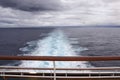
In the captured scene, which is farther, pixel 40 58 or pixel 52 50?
pixel 52 50

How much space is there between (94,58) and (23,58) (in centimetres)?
59

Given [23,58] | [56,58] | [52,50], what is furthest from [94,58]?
[52,50]

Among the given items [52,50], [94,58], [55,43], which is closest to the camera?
[94,58]

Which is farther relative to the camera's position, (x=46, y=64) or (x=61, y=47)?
(x=61, y=47)

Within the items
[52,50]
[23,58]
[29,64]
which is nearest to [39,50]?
[52,50]

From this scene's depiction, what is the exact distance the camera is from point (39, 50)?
67.9 ft

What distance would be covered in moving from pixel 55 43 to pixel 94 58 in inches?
794

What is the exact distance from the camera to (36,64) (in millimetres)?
15258

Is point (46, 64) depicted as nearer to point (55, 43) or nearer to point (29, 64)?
point (29, 64)

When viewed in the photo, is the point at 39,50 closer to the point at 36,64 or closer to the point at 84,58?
the point at 36,64

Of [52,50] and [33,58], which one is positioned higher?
[52,50]

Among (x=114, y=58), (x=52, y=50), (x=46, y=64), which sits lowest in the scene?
(x=114, y=58)

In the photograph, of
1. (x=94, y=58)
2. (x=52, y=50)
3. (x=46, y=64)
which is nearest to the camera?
(x=94, y=58)

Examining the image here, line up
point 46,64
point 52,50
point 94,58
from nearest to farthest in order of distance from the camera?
point 94,58, point 46,64, point 52,50
